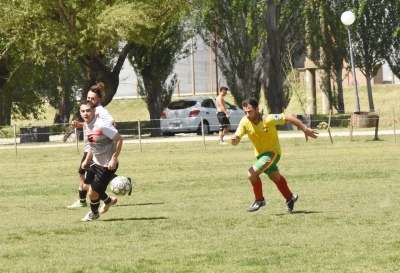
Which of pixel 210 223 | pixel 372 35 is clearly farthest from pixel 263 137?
pixel 372 35

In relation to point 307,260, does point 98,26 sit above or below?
above

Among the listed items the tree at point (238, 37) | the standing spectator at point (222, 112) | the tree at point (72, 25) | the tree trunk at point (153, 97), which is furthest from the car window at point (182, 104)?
the standing spectator at point (222, 112)

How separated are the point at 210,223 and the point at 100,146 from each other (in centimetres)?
179

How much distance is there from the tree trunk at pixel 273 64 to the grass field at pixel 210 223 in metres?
20.7

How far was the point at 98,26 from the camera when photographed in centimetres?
4034

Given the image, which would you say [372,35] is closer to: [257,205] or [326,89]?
[326,89]

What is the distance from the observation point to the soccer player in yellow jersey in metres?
14.4

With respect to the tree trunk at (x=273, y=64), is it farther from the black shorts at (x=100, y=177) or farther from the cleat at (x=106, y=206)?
the black shorts at (x=100, y=177)

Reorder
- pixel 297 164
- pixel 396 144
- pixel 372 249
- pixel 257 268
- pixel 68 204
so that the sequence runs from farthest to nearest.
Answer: pixel 396 144 < pixel 297 164 < pixel 68 204 < pixel 372 249 < pixel 257 268

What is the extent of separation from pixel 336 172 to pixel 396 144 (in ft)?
32.8

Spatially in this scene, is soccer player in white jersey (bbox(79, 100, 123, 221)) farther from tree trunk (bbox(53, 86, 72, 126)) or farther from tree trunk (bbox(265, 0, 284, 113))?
tree trunk (bbox(53, 86, 72, 126))

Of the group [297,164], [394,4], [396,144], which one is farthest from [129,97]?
[297,164]

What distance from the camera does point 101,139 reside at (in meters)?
14.2

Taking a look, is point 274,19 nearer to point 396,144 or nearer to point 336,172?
point 396,144
